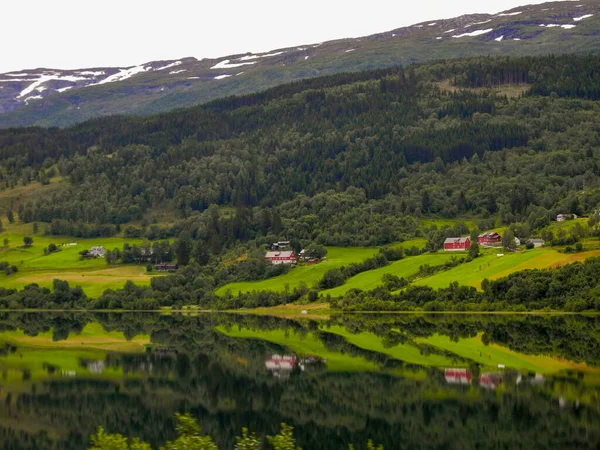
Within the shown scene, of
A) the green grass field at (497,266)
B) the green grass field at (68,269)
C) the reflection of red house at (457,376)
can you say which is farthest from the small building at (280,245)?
the reflection of red house at (457,376)

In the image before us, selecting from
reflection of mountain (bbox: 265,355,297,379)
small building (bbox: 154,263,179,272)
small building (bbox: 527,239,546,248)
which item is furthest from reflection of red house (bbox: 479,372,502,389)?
small building (bbox: 154,263,179,272)

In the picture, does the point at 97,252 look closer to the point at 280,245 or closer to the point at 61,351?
the point at 280,245

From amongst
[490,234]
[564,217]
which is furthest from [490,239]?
[564,217]

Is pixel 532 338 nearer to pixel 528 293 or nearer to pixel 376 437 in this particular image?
pixel 528 293

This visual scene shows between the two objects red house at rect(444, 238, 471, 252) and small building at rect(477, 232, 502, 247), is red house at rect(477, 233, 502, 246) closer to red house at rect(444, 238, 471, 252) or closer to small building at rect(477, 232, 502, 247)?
small building at rect(477, 232, 502, 247)

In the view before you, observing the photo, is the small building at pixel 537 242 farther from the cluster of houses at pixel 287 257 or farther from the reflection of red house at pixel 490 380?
the reflection of red house at pixel 490 380

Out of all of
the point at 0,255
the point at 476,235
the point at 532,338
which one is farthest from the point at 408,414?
the point at 0,255
